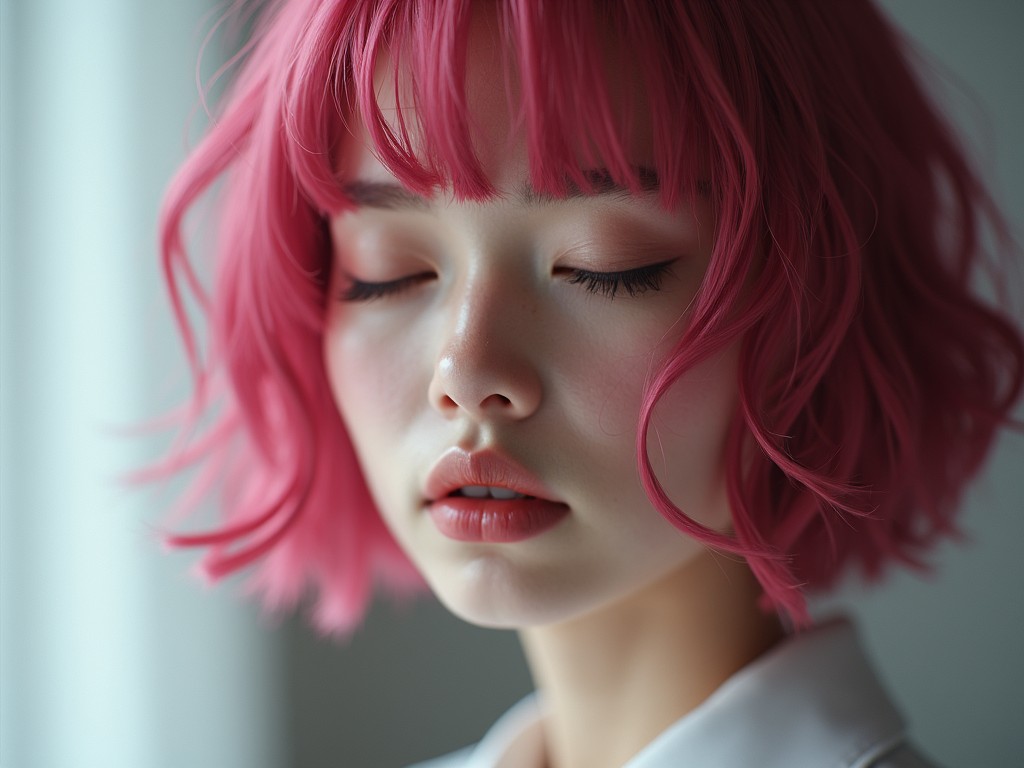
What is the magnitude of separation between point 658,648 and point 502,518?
7.8 inches

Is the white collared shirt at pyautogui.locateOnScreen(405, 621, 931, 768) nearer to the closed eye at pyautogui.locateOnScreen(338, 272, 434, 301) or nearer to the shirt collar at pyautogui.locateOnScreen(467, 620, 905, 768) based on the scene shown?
the shirt collar at pyautogui.locateOnScreen(467, 620, 905, 768)

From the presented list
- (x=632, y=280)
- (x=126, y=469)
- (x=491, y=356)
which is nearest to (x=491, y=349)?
(x=491, y=356)

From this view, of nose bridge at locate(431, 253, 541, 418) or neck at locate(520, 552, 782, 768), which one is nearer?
nose bridge at locate(431, 253, 541, 418)

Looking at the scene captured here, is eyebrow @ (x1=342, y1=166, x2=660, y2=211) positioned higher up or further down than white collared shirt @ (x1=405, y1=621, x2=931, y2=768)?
higher up

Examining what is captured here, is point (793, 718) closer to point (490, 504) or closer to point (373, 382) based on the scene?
point (490, 504)

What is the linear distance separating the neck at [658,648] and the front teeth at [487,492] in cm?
15

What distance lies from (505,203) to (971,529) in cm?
83

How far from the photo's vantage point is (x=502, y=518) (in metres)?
0.73

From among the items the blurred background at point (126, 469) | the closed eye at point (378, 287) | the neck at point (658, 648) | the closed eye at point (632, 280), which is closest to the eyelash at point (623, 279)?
the closed eye at point (632, 280)

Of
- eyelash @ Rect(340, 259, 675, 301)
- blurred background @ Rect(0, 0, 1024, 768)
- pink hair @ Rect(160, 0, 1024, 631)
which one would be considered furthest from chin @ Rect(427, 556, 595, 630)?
blurred background @ Rect(0, 0, 1024, 768)

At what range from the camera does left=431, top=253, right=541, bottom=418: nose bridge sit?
2.25ft

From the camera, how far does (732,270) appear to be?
2.21 ft

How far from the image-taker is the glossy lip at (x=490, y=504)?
72cm

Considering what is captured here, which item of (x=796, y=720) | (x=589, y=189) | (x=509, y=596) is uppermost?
(x=589, y=189)
